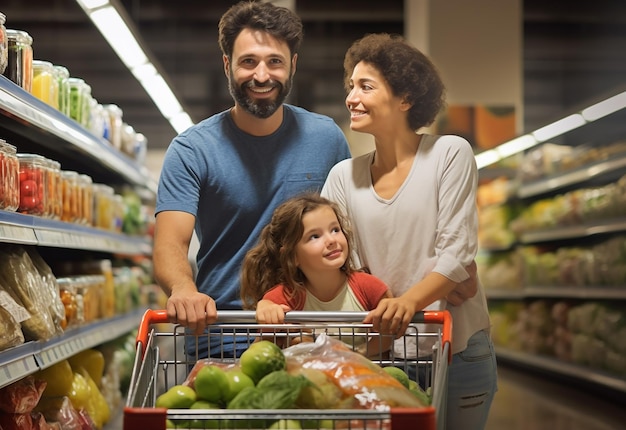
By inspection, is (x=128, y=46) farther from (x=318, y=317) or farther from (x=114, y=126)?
(x=318, y=317)

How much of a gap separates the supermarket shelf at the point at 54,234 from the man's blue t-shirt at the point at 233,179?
0.83 metres

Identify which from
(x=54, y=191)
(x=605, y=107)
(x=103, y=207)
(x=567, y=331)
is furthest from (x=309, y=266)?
(x=567, y=331)

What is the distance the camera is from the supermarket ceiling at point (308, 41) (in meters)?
14.2

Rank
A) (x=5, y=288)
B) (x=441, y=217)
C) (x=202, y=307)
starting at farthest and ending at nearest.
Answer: (x=5, y=288)
(x=441, y=217)
(x=202, y=307)

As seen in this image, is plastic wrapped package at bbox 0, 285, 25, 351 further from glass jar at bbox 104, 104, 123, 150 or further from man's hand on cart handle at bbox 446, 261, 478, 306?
glass jar at bbox 104, 104, 123, 150

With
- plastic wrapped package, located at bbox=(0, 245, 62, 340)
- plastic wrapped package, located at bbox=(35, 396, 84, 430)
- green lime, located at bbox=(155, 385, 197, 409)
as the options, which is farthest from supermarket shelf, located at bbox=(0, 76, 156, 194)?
green lime, located at bbox=(155, 385, 197, 409)

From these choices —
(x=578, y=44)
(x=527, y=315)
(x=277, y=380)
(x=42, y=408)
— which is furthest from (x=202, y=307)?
(x=578, y=44)

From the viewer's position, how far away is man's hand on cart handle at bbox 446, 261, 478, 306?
2.42 meters

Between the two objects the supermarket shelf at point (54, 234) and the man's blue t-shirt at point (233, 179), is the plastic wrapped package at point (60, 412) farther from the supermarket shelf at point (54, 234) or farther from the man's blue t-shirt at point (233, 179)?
the man's blue t-shirt at point (233, 179)

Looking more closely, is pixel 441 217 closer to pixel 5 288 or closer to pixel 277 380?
pixel 277 380

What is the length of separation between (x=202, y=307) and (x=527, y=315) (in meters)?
7.66

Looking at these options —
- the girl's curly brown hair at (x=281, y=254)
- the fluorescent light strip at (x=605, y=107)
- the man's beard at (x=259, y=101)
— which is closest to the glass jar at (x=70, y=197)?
the man's beard at (x=259, y=101)

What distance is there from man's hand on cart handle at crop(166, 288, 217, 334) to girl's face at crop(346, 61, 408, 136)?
67 centimetres

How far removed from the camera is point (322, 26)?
1617cm
